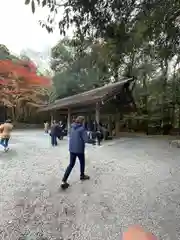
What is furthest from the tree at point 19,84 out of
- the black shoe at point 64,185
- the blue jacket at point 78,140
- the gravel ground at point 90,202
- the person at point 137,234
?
the person at point 137,234

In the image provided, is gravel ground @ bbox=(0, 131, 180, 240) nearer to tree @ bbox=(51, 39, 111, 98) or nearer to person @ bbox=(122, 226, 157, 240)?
person @ bbox=(122, 226, 157, 240)

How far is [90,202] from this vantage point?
6215mm

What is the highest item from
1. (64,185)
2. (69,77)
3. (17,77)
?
(69,77)

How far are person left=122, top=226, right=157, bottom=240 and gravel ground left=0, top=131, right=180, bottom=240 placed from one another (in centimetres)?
10

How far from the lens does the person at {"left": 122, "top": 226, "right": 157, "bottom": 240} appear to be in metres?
4.49

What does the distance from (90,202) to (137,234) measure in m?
1.72

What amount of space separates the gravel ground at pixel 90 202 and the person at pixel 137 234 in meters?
0.10

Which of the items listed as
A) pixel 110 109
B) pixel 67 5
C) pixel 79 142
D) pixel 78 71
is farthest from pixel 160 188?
pixel 78 71

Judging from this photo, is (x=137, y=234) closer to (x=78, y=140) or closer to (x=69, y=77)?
(x=78, y=140)

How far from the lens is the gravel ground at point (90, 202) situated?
15.8 ft

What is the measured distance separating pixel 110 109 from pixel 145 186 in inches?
641

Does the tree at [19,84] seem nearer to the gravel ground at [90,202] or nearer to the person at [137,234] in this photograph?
the gravel ground at [90,202]

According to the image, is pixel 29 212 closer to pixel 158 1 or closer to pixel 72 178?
pixel 72 178

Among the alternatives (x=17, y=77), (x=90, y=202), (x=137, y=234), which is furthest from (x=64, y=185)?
(x=17, y=77)
